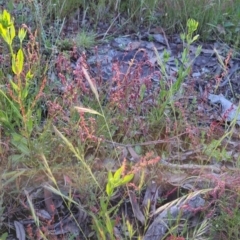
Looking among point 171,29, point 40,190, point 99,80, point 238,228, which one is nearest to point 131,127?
point 99,80

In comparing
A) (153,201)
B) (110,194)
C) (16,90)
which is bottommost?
(153,201)

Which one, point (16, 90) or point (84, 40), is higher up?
point (16, 90)

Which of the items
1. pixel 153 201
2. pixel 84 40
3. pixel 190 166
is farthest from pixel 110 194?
pixel 84 40

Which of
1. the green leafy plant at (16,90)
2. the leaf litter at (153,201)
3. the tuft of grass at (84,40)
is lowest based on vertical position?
the leaf litter at (153,201)

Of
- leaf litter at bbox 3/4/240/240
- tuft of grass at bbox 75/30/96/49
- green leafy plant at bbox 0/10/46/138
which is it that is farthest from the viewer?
tuft of grass at bbox 75/30/96/49

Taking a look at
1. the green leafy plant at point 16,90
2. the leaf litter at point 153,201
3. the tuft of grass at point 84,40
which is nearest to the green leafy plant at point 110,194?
the leaf litter at point 153,201

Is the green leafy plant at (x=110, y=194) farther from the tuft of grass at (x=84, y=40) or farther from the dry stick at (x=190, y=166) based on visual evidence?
the tuft of grass at (x=84, y=40)

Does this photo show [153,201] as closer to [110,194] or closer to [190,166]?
[190,166]

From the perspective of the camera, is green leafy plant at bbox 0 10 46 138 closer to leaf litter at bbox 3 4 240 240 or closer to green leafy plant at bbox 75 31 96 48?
leaf litter at bbox 3 4 240 240

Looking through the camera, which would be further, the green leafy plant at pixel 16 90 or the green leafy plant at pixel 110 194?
the green leafy plant at pixel 16 90

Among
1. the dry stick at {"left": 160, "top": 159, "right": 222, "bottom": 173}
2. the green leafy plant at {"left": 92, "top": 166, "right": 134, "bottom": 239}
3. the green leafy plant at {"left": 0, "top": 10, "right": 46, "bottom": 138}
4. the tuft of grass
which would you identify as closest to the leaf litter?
the dry stick at {"left": 160, "top": 159, "right": 222, "bottom": 173}

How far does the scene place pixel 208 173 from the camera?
2.36m

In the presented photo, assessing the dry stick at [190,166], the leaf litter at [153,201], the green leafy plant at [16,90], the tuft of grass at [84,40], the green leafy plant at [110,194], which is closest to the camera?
the green leafy plant at [110,194]

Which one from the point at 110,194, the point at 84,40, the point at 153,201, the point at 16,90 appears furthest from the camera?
the point at 84,40
